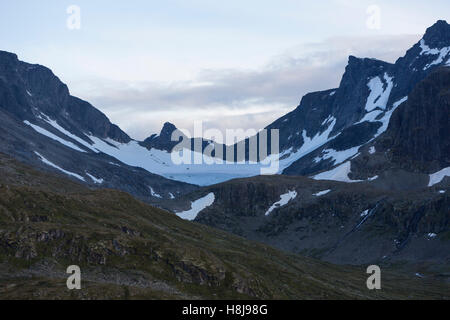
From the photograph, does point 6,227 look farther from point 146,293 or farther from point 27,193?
point 146,293

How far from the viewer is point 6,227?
15750cm

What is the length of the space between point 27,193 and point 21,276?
47192 millimetres

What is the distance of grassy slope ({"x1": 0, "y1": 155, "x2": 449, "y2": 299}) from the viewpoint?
138750mm

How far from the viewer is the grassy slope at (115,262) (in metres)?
139

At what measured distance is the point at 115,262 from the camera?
156250 mm
